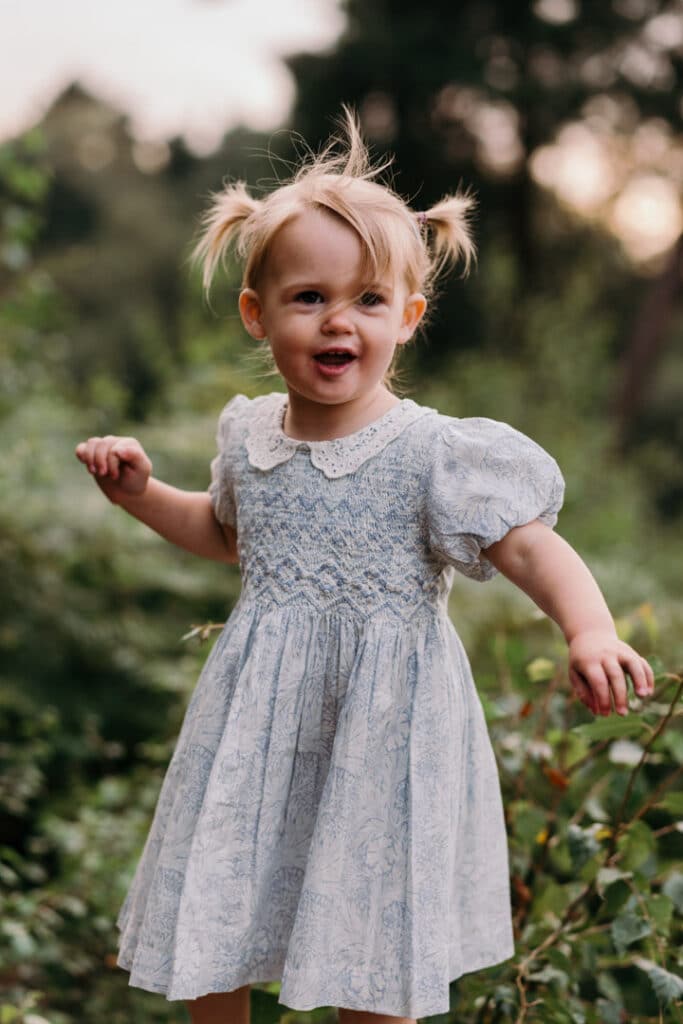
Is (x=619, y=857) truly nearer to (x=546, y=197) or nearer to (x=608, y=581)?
(x=608, y=581)

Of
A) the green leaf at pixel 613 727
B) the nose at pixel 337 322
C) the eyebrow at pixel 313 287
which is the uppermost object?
the eyebrow at pixel 313 287

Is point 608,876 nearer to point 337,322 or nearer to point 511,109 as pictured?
point 337,322

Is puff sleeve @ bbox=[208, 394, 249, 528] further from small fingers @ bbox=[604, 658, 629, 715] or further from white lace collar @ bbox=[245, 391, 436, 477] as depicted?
small fingers @ bbox=[604, 658, 629, 715]

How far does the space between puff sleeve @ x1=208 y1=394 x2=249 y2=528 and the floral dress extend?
137 millimetres

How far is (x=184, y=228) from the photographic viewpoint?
14.3 meters

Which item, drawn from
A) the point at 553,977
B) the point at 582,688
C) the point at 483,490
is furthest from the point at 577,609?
the point at 553,977

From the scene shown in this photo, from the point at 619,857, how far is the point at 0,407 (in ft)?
11.4

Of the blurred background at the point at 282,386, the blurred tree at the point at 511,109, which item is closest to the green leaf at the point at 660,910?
the blurred background at the point at 282,386

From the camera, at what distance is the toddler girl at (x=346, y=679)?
1.67 m

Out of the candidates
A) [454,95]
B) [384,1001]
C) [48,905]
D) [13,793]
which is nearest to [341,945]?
[384,1001]

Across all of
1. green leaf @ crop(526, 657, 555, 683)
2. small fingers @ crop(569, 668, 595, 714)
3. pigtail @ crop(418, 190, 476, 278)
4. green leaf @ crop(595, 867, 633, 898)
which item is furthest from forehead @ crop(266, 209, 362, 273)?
green leaf @ crop(595, 867, 633, 898)

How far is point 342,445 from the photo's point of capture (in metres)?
1.80

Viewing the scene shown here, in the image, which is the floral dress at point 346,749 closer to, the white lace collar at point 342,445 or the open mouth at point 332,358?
the white lace collar at point 342,445

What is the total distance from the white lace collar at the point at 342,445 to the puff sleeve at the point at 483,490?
0.10m
